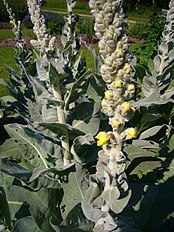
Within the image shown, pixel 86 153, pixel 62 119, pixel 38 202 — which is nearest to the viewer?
pixel 38 202

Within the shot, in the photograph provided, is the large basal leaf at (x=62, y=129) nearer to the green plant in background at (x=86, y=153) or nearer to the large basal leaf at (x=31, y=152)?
the green plant in background at (x=86, y=153)

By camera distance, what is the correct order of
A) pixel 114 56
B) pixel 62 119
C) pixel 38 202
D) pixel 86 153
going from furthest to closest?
1. pixel 86 153
2. pixel 62 119
3. pixel 38 202
4. pixel 114 56

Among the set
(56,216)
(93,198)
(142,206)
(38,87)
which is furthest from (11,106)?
(93,198)

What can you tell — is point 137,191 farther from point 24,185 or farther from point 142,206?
point 24,185

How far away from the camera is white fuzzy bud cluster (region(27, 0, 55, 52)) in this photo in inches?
111

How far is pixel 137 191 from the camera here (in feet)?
9.46

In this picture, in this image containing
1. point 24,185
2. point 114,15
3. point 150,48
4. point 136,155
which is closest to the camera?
point 114,15

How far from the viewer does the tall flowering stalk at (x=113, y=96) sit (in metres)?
1.69

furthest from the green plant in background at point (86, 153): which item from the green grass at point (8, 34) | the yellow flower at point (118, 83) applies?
the green grass at point (8, 34)

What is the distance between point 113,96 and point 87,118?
1443mm

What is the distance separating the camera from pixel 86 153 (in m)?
3.32

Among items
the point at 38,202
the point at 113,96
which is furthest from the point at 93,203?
the point at 38,202

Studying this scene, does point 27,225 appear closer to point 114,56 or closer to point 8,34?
point 114,56

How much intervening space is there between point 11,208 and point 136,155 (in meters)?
1.28
